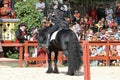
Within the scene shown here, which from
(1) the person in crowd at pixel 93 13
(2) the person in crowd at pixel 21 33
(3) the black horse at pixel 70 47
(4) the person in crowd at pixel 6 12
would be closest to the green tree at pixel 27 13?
(4) the person in crowd at pixel 6 12

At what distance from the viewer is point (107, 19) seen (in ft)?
82.4

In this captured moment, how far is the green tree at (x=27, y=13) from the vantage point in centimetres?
2217

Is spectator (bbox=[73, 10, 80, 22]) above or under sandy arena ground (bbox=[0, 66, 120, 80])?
above

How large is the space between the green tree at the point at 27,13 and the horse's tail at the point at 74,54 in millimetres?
7019

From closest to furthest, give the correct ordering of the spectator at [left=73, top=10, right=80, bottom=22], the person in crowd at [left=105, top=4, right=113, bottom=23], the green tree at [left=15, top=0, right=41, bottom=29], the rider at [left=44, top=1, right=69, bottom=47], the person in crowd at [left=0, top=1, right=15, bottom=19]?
the rider at [left=44, top=1, right=69, bottom=47] < the green tree at [left=15, top=0, right=41, bottom=29] < the person in crowd at [left=0, top=1, right=15, bottom=19] < the spectator at [left=73, top=10, right=80, bottom=22] < the person in crowd at [left=105, top=4, right=113, bottom=23]

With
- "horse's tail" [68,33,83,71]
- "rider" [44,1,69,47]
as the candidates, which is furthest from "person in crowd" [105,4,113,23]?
"horse's tail" [68,33,83,71]

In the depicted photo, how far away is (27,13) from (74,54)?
7.82 m

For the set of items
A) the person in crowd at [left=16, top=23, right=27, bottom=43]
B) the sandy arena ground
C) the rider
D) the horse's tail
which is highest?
the rider

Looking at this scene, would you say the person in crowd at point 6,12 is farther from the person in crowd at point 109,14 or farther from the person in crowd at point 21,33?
the person in crowd at point 109,14

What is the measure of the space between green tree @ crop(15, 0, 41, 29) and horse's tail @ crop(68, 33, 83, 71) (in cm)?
702

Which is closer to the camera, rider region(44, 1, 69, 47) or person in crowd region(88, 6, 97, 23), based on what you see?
rider region(44, 1, 69, 47)

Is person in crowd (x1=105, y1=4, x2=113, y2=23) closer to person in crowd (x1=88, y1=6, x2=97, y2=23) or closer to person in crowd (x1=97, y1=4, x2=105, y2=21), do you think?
person in crowd (x1=97, y1=4, x2=105, y2=21)

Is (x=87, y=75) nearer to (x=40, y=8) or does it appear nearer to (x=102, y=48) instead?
(x=102, y=48)

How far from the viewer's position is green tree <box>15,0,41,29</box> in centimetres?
2217
